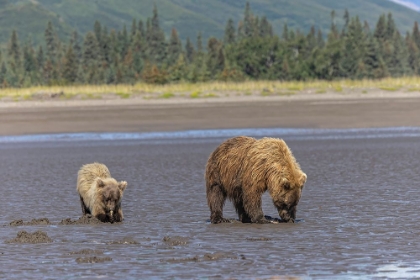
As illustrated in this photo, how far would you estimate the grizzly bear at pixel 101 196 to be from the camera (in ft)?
35.7

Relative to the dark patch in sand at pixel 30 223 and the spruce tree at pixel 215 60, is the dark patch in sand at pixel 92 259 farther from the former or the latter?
the spruce tree at pixel 215 60

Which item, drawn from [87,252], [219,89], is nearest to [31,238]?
[87,252]

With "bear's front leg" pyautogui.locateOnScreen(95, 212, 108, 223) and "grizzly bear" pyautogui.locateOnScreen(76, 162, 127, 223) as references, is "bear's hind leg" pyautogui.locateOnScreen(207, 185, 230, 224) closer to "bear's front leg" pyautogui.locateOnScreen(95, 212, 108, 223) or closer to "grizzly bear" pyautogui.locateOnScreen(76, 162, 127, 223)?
"grizzly bear" pyautogui.locateOnScreen(76, 162, 127, 223)

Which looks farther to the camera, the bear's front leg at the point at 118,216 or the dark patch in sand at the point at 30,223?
the bear's front leg at the point at 118,216

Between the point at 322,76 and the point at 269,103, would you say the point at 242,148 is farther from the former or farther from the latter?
the point at 322,76

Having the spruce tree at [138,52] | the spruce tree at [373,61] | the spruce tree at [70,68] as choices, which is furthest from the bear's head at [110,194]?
the spruce tree at [138,52]

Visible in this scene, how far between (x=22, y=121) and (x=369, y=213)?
2075 cm

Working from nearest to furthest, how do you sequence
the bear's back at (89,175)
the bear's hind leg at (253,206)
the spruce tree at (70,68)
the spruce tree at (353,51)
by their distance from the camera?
the bear's hind leg at (253,206)
the bear's back at (89,175)
the spruce tree at (353,51)
the spruce tree at (70,68)

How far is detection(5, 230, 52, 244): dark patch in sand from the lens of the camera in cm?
927

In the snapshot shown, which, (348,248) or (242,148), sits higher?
(242,148)

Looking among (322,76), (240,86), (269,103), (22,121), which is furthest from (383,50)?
(22,121)

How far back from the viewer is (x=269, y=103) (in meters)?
34.4

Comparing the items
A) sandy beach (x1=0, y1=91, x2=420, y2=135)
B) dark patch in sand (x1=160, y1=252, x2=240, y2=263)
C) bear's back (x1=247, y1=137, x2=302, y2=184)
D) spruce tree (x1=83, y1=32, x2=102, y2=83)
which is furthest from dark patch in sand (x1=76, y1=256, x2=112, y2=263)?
spruce tree (x1=83, y1=32, x2=102, y2=83)

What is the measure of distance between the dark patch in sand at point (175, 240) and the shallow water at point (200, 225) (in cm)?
1
